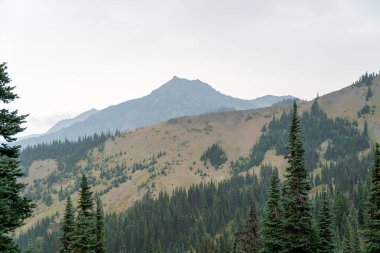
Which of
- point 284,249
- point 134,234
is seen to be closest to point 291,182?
point 284,249

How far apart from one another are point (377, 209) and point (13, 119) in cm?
2336

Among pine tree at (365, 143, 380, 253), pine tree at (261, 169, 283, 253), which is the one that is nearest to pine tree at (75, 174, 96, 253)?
pine tree at (261, 169, 283, 253)

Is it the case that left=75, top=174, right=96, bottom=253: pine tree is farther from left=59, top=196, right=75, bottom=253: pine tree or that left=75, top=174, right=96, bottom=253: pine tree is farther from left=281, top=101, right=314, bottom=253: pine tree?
left=281, top=101, right=314, bottom=253: pine tree

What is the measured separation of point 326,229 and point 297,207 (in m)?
6.83

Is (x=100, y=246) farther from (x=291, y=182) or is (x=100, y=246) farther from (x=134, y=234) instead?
(x=134, y=234)

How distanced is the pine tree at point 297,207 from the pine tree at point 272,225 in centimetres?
114

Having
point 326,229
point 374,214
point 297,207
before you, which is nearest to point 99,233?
point 297,207

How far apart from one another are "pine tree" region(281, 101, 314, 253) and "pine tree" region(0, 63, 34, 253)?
62.5 ft

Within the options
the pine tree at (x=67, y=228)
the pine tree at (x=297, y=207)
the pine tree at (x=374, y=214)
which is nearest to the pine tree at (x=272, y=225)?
the pine tree at (x=297, y=207)

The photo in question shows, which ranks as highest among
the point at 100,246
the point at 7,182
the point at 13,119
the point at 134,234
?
the point at 13,119

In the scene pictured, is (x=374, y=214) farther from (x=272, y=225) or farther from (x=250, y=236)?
(x=250, y=236)

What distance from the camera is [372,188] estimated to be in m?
29.3

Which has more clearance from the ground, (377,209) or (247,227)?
(377,209)

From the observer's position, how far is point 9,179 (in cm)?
2145
